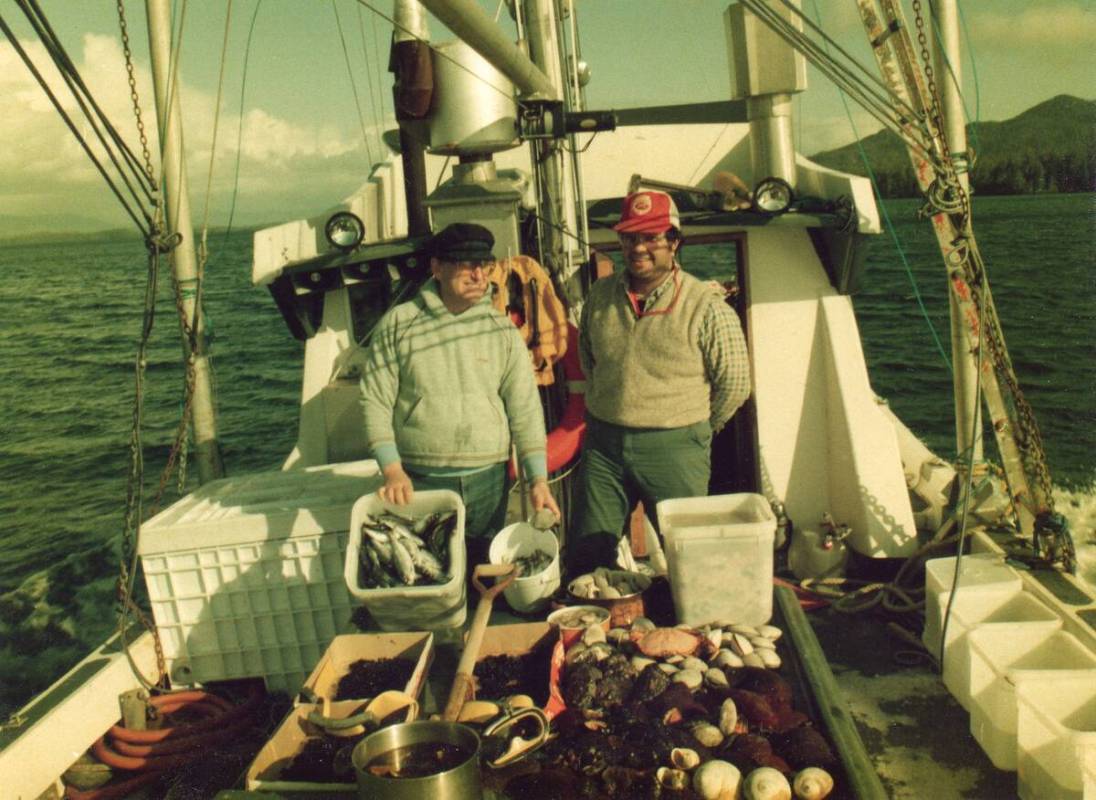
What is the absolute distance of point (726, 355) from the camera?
434 cm

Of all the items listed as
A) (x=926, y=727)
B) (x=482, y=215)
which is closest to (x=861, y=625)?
(x=926, y=727)

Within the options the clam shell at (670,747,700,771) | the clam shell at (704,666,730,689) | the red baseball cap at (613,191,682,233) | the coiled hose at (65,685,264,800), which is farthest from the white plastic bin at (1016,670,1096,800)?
the coiled hose at (65,685,264,800)

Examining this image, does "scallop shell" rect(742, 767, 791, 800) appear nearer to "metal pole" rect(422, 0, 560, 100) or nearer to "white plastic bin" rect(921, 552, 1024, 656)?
"white plastic bin" rect(921, 552, 1024, 656)

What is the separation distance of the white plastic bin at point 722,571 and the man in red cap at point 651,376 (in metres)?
1.13

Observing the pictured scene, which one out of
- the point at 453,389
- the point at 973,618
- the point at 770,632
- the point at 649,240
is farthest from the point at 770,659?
the point at 649,240

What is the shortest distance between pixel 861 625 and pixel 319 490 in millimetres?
3133

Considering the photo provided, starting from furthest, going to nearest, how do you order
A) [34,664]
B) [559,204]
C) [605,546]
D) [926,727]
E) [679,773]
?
[34,664] → [559,204] → [605,546] → [926,727] → [679,773]

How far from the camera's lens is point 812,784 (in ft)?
7.90

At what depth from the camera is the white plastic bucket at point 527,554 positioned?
351cm

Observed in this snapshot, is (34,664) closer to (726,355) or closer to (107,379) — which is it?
(726,355)

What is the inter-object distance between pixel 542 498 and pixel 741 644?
105 cm

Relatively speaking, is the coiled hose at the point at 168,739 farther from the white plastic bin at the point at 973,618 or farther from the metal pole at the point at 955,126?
the metal pole at the point at 955,126

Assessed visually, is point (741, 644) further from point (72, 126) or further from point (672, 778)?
point (72, 126)

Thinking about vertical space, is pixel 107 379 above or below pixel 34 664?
above
